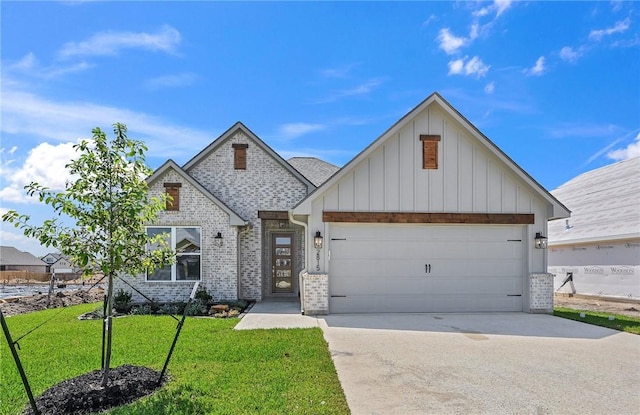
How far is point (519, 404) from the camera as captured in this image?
177 inches

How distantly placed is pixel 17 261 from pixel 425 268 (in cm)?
7223

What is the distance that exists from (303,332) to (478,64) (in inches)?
326

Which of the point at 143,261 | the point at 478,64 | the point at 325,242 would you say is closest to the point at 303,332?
the point at 325,242

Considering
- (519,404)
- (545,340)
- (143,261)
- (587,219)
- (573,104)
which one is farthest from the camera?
(587,219)

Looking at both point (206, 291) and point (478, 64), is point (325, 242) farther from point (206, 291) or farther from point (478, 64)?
point (478, 64)

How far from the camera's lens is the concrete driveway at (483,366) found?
450 centimetres

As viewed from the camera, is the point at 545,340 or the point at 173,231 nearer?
the point at 545,340

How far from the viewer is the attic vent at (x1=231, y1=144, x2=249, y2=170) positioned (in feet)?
46.6

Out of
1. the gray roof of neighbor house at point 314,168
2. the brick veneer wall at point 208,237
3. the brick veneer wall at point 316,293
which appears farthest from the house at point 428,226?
the gray roof of neighbor house at point 314,168

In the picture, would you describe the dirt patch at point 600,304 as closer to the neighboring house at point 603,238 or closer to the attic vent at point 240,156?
the neighboring house at point 603,238

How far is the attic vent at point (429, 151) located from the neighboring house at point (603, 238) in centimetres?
835

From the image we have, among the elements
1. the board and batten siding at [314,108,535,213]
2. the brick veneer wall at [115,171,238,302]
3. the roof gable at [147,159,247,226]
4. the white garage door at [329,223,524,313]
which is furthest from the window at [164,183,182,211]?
the white garage door at [329,223,524,313]

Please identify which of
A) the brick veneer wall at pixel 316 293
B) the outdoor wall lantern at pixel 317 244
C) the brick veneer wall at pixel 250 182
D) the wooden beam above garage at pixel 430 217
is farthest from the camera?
the brick veneer wall at pixel 250 182

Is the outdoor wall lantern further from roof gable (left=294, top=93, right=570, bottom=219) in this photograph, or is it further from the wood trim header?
the wood trim header
